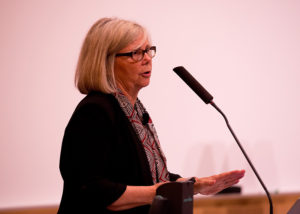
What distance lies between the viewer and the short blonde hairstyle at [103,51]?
1470 millimetres

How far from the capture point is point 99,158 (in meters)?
1.27

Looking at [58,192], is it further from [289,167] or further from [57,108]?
[289,167]

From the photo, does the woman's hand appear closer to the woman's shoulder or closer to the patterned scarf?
the patterned scarf

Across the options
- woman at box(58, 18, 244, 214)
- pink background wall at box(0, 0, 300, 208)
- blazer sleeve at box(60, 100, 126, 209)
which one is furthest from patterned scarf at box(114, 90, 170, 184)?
pink background wall at box(0, 0, 300, 208)

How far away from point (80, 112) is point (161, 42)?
56.8 inches

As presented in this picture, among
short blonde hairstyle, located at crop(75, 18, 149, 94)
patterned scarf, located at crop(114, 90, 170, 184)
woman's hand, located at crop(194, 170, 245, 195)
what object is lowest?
woman's hand, located at crop(194, 170, 245, 195)

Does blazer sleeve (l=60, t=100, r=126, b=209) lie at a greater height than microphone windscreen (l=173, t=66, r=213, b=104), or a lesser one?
lesser

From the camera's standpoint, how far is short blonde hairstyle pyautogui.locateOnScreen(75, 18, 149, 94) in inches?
57.9

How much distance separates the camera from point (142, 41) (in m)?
1.53

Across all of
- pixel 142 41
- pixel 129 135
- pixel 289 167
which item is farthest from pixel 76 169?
pixel 289 167

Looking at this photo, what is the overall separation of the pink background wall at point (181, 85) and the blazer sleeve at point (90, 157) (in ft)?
3.35

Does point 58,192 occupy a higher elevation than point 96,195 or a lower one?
lower

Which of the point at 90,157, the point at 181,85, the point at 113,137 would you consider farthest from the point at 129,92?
the point at 181,85

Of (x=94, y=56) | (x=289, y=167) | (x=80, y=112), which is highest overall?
(x=94, y=56)
